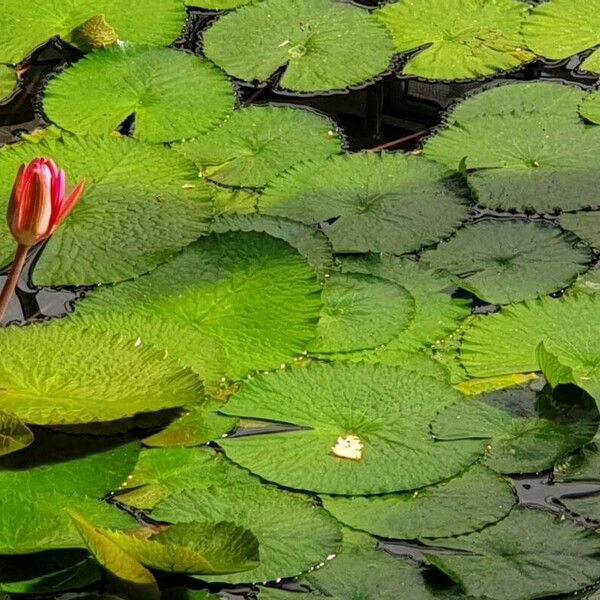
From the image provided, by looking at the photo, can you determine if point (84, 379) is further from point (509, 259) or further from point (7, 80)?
point (7, 80)

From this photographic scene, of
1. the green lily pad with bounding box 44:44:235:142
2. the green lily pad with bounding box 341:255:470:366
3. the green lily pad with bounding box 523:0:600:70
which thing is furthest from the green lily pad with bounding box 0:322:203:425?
the green lily pad with bounding box 523:0:600:70

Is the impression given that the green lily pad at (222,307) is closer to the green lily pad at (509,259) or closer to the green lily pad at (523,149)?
the green lily pad at (509,259)

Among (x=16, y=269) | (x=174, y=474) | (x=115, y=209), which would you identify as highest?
(x=16, y=269)

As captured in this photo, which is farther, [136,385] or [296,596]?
[136,385]

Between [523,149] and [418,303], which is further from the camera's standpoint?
[523,149]

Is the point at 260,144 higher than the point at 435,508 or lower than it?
higher

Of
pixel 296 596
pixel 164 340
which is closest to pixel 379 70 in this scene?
pixel 164 340

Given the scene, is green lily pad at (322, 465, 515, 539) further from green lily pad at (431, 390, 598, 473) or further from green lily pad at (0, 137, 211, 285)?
green lily pad at (0, 137, 211, 285)

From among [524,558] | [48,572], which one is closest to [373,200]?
[524,558]

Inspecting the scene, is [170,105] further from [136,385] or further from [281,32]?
[136,385]
